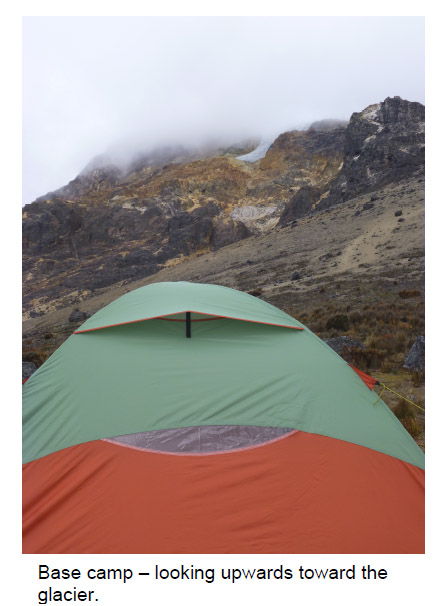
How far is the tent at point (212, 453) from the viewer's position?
97.1 inches

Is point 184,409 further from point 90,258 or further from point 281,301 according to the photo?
point 90,258

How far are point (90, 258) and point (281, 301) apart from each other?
70797 millimetres

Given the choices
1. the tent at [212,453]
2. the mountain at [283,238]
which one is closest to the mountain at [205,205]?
the mountain at [283,238]

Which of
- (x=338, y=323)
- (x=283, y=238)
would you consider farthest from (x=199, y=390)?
(x=283, y=238)

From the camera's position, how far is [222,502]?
2.55 meters

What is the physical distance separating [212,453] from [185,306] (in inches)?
64.4

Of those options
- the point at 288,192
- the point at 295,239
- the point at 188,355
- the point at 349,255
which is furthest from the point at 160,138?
the point at 188,355

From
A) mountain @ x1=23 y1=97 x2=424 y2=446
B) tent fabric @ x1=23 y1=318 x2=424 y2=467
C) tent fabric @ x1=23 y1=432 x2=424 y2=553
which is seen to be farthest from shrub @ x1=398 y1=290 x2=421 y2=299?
tent fabric @ x1=23 y1=432 x2=424 y2=553

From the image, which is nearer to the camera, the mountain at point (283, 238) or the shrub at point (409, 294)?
the mountain at point (283, 238)

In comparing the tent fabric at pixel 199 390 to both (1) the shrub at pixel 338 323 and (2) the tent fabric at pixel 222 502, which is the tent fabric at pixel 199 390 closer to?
(2) the tent fabric at pixel 222 502

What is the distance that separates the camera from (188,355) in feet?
11.8

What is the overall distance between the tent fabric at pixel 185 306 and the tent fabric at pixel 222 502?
1521 mm

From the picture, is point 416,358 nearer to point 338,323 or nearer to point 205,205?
point 338,323

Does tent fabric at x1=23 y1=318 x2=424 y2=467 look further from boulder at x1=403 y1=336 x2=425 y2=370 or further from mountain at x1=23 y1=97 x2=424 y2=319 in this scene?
mountain at x1=23 y1=97 x2=424 y2=319
